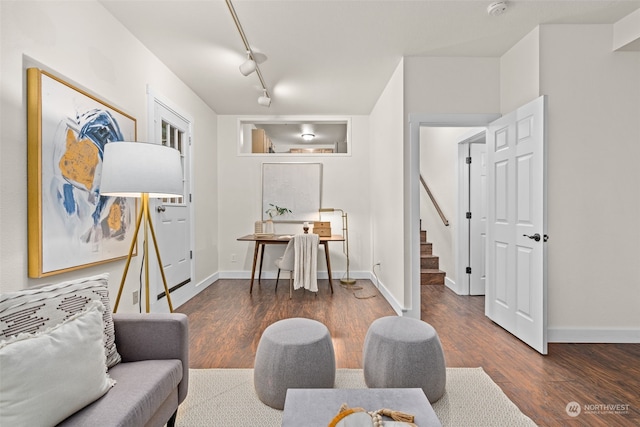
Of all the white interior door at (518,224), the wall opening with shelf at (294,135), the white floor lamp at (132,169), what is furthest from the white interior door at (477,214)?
the white floor lamp at (132,169)

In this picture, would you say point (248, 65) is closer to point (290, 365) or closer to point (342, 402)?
point (290, 365)

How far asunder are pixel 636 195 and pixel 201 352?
3.73 m

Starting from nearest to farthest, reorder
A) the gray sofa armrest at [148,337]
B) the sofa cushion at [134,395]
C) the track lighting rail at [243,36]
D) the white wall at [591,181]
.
Result: the sofa cushion at [134,395]
the gray sofa armrest at [148,337]
the track lighting rail at [243,36]
the white wall at [591,181]

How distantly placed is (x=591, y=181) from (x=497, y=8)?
1580 mm

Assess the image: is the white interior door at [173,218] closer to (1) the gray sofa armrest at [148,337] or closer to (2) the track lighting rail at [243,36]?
(2) the track lighting rail at [243,36]

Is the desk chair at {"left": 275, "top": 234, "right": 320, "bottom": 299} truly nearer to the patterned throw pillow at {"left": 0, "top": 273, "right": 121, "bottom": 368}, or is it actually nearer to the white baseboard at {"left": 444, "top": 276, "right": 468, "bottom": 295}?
the white baseboard at {"left": 444, "top": 276, "right": 468, "bottom": 295}

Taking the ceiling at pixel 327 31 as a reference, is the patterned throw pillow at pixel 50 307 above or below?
below

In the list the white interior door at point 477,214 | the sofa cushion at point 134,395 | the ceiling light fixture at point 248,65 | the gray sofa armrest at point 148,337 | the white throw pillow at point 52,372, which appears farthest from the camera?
the white interior door at point 477,214

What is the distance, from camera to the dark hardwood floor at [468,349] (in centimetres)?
178

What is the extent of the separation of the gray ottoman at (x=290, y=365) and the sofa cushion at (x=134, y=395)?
17.9 inches

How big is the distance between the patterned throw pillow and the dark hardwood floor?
3.34 ft

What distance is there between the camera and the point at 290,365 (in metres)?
1.69

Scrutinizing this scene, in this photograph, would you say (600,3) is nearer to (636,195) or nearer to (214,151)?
(636,195)

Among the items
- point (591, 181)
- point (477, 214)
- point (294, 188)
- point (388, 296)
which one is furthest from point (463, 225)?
point (294, 188)
